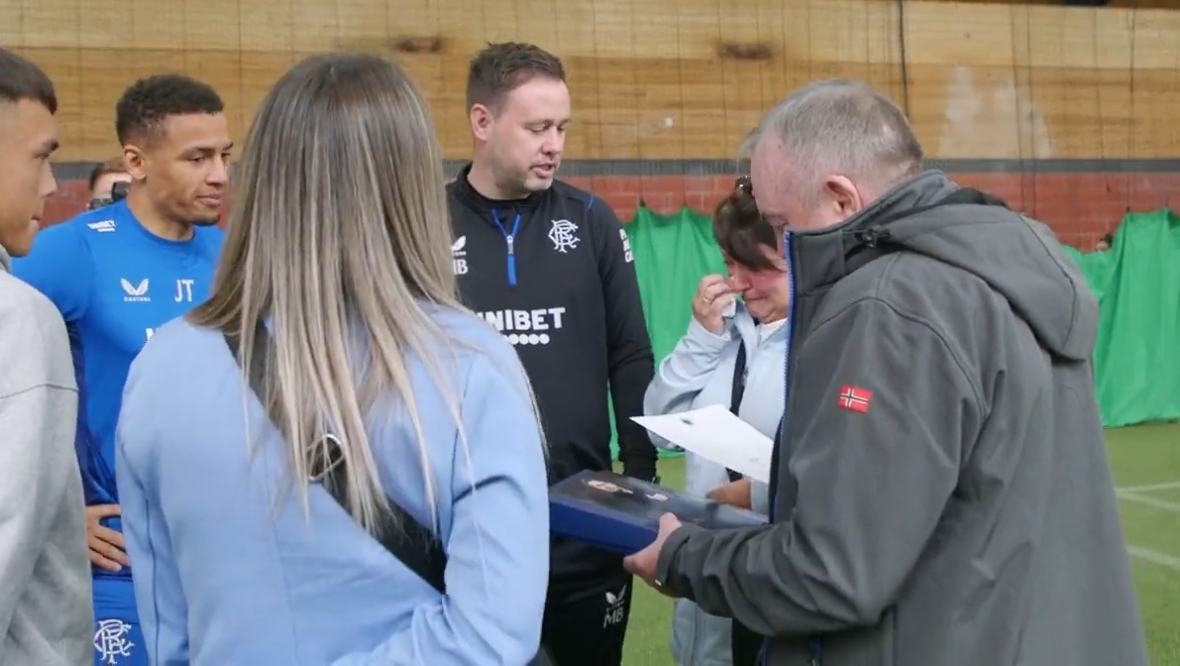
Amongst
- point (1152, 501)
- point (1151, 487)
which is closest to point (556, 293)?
point (1152, 501)

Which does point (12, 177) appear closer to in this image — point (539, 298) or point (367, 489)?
point (367, 489)

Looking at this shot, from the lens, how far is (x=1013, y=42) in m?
12.1

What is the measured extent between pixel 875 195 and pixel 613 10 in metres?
9.04

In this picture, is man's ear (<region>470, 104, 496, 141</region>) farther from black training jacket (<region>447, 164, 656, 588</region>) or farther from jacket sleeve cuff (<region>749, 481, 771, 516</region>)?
jacket sleeve cuff (<region>749, 481, 771, 516</region>)

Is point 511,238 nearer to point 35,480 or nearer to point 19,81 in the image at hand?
point 19,81

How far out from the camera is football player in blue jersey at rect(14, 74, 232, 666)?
2.84 metres

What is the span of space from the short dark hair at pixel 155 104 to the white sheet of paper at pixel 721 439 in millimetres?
1517

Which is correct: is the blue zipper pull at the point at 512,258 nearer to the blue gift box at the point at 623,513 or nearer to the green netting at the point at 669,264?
the blue gift box at the point at 623,513

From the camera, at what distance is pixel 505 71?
127 inches

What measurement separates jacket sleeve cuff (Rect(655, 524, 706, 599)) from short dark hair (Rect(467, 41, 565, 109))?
1.55 m

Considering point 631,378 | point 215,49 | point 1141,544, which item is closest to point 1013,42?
point 1141,544

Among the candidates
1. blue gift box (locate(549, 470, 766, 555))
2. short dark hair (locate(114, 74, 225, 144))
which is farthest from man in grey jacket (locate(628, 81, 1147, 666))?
short dark hair (locate(114, 74, 225, 144))

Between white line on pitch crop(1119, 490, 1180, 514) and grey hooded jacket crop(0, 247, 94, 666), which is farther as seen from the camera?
white line on pitch crop(1119, 490, 1180, 514)

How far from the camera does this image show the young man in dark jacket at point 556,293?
10.2 feet
